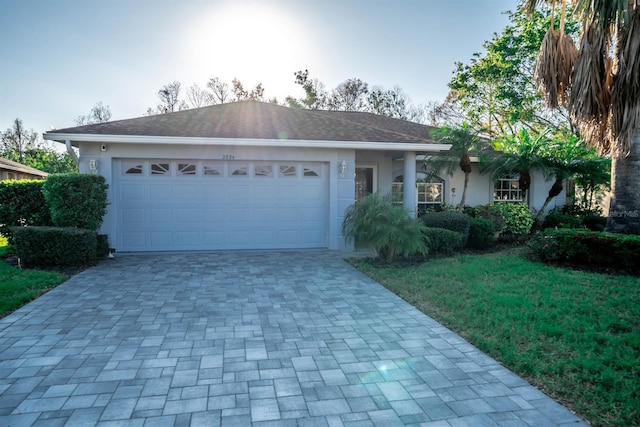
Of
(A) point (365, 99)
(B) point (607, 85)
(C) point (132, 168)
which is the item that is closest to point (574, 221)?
(B) point (607, 85)

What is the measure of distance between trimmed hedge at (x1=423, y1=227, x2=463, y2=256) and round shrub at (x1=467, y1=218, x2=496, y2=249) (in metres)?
1.11

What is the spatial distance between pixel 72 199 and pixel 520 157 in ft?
38.8

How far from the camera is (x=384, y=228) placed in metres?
8.18

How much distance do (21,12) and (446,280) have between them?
466 inches

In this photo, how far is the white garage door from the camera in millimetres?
9961

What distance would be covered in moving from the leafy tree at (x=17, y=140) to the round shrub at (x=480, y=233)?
4087 cm

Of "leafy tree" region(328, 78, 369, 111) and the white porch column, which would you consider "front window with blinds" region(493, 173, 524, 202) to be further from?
"leafy tree" region(328, 78, 369, 111)

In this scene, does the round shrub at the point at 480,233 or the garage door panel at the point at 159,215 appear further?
the round shrub at the point at 480,233

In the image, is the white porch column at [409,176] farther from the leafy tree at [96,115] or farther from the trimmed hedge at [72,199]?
the leafy tree at [96,115]

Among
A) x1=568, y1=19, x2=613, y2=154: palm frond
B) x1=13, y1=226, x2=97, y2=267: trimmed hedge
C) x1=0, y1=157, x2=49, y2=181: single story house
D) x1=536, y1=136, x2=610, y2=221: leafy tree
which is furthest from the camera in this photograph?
x1=0, y1=157, x2=49, y2=181: single story house

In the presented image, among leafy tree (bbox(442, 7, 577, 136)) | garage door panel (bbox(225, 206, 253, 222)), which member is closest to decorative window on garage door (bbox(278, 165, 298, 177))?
garage door panel (bbox(225, 206, 253, 222))

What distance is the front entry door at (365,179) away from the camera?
1341 centimetres

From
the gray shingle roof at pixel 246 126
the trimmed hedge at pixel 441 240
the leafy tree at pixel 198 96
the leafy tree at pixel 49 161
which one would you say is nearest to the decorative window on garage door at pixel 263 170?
the gray shingle roof at pixel 246 126

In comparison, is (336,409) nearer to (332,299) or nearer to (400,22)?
(332,299)
